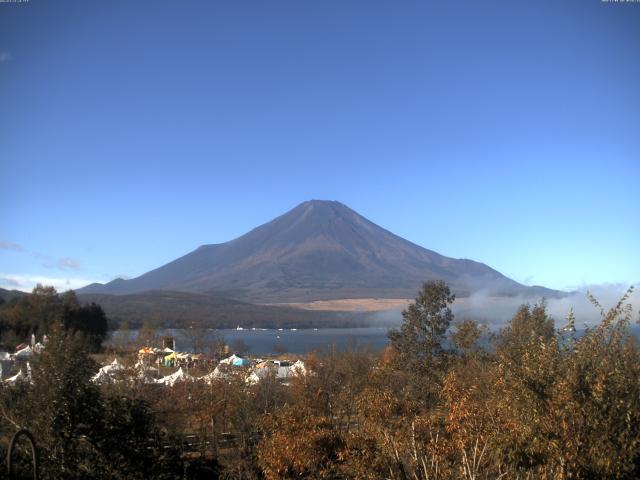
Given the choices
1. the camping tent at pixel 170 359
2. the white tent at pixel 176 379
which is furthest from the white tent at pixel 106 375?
the camping tent at pixel 170 359

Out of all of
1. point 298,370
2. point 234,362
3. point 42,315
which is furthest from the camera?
point 42,315

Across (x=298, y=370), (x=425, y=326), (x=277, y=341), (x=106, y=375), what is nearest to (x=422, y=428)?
(x=106, y=375)

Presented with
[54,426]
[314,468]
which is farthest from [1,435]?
[314,468]

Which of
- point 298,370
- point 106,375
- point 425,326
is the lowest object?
point 298,370

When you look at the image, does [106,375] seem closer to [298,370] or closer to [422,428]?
[298,370]

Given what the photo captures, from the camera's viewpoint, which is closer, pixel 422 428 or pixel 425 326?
pixel 422 428

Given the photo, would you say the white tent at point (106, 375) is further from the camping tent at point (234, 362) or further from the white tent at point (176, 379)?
the camping tent at point (234, 362)

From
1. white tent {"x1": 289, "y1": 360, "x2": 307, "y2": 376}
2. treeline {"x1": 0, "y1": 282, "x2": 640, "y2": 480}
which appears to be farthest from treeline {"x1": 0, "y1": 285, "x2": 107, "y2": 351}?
treeline {"x1": 0, "y1": 282, "x2": 640, "y2": 480}

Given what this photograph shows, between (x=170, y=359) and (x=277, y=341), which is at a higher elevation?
(x=170, y=359)
